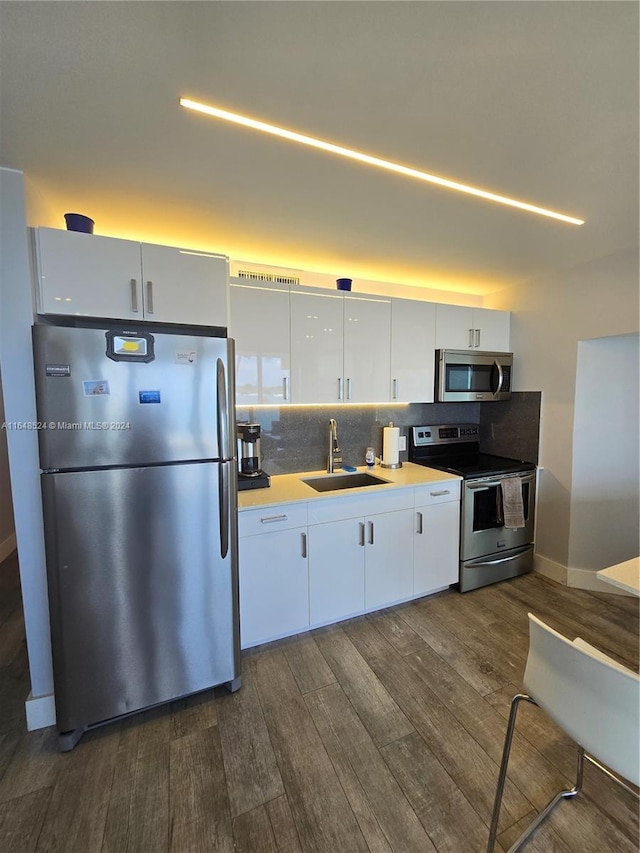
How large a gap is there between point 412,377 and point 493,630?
6.14 ft

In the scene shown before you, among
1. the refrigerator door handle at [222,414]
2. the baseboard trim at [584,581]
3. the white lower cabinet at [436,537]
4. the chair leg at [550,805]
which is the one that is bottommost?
the chair leg at [550,805]

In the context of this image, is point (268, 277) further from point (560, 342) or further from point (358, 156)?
point (560, 342)

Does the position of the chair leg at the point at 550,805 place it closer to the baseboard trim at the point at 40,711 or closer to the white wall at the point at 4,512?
the baseboard trim at the point at 40,711

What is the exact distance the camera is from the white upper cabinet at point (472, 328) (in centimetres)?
294

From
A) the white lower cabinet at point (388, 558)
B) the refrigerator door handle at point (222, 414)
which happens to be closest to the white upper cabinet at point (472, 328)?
the white lower cabinet at point (388, 558)

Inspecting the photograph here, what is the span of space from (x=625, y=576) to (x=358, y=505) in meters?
1.34

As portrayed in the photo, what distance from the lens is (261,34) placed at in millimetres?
944

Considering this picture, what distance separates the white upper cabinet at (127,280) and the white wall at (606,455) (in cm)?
279

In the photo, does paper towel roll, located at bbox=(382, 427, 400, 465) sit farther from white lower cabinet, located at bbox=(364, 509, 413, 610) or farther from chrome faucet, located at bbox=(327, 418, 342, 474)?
white lower cabinet, located at bbox=(364, 509, 413, 610)

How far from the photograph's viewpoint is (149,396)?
157cm

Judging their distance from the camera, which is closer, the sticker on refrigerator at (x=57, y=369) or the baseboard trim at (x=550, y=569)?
the sticker on refrigerator at (x=57, y=369)

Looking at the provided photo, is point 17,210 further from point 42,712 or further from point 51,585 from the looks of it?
point 42,712

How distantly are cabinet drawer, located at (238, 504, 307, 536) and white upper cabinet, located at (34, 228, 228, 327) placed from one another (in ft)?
3.55

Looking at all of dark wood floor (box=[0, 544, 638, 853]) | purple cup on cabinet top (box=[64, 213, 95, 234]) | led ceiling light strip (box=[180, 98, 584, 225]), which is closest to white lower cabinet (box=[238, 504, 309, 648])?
dark wood floor (box=[0, 544, 638, 853])
